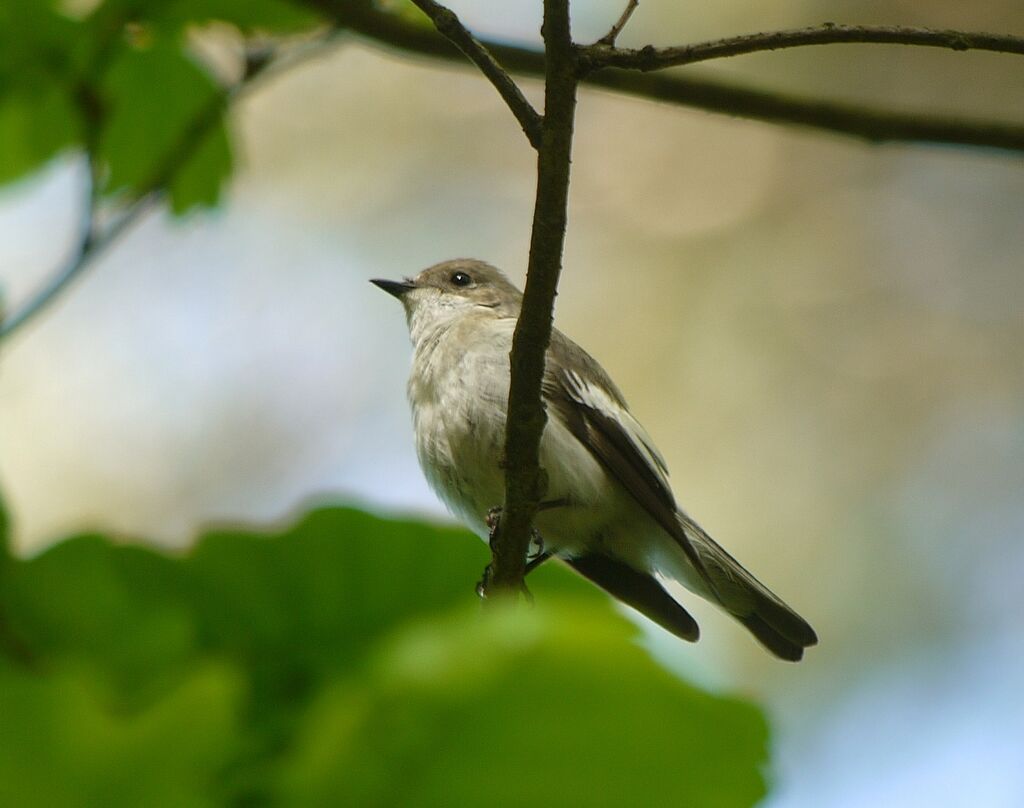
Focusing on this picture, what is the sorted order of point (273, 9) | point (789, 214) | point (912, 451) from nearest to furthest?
point (273, 9)
point (912, 451)
point (789, 214)

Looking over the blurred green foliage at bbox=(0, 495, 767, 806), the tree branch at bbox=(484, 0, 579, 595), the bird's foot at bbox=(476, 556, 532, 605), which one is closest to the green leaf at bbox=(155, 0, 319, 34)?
the tree branch at bbox=(484, 0, 579, 595)

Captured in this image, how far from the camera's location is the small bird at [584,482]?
418 cm

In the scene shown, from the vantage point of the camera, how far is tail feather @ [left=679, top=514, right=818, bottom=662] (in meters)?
4.43

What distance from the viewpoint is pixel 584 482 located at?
4.24 metres

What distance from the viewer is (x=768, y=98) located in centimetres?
381

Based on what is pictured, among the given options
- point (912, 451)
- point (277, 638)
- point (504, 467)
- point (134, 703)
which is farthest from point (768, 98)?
point (912, 451)

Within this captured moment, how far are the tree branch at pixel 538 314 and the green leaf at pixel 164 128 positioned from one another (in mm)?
1048

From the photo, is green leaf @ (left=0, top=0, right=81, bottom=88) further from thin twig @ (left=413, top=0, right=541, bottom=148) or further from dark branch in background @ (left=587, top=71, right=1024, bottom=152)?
dark branch in background @ (left=587, top=71, right=1024, bottom=152)

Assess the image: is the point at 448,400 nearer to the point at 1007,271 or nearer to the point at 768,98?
the point at 768,98

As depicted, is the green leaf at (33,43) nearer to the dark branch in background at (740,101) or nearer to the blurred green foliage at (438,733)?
the dark branch in background at (740,101)

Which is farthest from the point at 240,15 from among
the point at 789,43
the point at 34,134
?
the point at 789,43

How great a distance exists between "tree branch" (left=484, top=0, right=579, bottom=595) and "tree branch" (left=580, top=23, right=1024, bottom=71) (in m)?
0.07

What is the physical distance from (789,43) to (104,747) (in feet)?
Answer: 6.51

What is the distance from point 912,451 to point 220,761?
36.6ft
